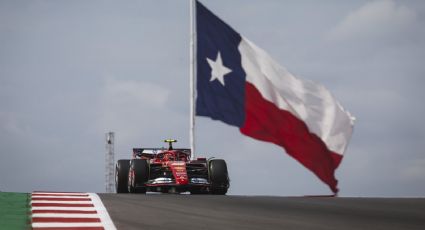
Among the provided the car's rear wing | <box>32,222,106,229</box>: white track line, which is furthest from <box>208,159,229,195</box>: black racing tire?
<box>32,222,106,229</box>: white track line

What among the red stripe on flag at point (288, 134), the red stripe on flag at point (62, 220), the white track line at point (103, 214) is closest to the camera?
the white track line at point (103, 214)

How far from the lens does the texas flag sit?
20.0 m

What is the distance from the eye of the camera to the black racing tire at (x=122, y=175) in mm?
23484

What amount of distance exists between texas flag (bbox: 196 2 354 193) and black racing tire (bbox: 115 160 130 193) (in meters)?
2.82

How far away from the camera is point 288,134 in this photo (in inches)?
→ 825

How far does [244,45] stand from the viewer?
78.3ft

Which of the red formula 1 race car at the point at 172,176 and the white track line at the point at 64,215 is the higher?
the red formula 1 race car at the point at 172,176

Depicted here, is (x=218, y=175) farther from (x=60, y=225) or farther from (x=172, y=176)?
(x=60, y=225)

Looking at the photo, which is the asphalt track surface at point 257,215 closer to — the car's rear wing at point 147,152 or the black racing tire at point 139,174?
the black racing tire at point 139,174

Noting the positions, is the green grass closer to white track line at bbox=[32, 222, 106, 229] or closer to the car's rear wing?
white track line at bbox=[32, 222, 106, 229]

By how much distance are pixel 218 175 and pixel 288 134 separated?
307 centimetres

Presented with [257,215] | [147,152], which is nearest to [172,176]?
[147,152]

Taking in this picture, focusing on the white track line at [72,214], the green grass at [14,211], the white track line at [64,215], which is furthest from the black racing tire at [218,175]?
the white track line at [64,215]

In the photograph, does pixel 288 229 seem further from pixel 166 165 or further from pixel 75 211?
pixel 166 165
